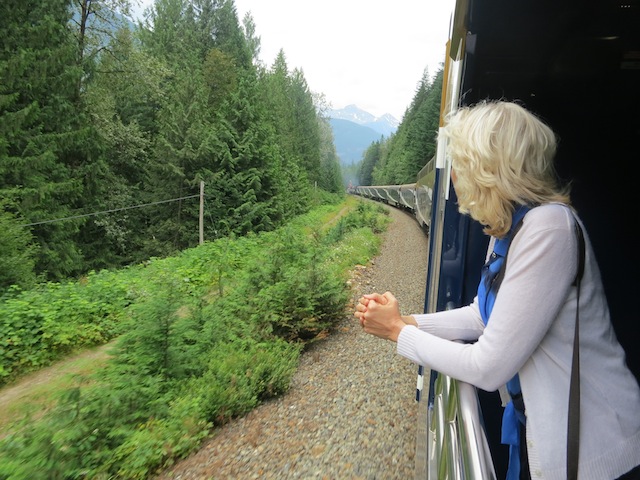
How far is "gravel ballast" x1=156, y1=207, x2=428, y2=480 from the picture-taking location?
344 centimetres

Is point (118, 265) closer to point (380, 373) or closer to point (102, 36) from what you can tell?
point (102, 36)

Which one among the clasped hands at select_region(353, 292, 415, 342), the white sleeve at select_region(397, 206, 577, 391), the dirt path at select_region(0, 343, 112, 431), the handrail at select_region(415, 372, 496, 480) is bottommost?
the dirt path at select_region(0, 343, 112, 431)

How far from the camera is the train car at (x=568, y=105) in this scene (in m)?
1.97

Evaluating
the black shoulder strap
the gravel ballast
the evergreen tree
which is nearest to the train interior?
the black shoulder strap

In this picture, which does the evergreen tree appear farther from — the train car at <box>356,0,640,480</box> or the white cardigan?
the white cardigan

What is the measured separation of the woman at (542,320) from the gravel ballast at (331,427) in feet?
8.65

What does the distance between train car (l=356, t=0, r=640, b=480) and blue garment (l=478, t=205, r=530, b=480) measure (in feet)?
1.44

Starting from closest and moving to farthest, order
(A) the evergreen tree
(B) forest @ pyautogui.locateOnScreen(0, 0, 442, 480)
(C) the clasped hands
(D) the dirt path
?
(C) the clasped hands < (B) forest @ pyautogui.locateOnScreen(0, 0, 442, 480) < (D) the dirt path < (A) the evergreen tree

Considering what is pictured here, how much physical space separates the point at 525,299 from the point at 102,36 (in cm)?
2232

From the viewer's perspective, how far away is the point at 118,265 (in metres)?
21.0

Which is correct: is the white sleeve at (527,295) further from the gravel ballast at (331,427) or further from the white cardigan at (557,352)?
the gravel ballast at (331,427)

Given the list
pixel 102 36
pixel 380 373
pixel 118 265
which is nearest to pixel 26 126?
pixel 102 36

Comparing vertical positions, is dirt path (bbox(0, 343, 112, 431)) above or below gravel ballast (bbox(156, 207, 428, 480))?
below

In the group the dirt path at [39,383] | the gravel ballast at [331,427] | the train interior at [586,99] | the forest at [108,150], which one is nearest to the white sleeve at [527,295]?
the train interior at [586,99]
